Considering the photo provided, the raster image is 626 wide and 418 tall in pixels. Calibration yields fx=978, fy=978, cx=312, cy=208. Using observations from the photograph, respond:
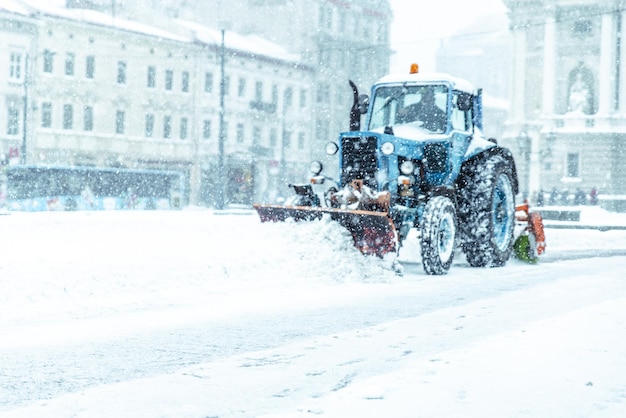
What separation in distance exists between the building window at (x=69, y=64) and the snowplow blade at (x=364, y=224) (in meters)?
40.2

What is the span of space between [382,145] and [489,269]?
2.81 m

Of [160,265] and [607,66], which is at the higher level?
[607,66]

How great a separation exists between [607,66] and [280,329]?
5519 centimetres

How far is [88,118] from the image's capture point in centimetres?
5259

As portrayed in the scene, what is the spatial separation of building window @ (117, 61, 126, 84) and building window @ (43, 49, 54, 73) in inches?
174

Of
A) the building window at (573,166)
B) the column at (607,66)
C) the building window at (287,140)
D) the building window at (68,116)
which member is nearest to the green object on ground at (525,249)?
the building window at (68,116)

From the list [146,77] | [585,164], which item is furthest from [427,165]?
[585,164]

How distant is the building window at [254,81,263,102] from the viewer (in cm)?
6339

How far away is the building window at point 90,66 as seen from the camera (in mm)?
52062

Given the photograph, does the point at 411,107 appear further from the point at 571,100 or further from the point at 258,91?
the point at 258,91

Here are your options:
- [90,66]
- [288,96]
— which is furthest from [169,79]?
[288,96]

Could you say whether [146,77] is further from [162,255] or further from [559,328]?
[559,328]

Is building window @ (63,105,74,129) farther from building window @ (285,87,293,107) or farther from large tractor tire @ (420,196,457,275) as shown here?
large tractor tire @ (420,196,457,275)

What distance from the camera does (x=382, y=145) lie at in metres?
13.5
